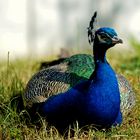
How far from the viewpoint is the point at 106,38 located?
16.5 ft

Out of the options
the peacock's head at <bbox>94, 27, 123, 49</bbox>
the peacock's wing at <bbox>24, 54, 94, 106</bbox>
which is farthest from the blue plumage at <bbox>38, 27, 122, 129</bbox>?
the peacock's wing at <bbox>24, 54, 94, 106</bbox>

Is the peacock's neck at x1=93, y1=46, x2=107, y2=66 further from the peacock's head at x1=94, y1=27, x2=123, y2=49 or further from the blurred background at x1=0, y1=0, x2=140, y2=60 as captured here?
the blurred background at x1=0, y1=0, x2=140, y2=60

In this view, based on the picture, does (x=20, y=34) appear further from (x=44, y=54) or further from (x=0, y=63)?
(x=0, y=63)

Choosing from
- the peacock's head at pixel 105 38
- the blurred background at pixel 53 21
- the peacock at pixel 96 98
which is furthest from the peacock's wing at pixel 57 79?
the blurred background at pixel 53 21

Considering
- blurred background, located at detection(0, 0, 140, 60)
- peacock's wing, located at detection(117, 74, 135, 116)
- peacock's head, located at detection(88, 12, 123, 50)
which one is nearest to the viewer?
peacock's head, located at detection(88, 12, 123, 50)

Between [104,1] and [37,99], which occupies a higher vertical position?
[104,1]

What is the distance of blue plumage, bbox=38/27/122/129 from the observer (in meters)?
5.08

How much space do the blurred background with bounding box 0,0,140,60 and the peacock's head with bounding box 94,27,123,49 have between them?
4.29m

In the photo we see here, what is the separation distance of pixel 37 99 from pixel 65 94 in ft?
0.98

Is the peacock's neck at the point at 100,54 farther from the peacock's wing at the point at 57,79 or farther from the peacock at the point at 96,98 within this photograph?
the peacock's wing at the point at 57,79

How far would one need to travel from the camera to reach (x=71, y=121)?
521 centimetres

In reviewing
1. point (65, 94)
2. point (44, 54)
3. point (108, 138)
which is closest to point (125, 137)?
point (108, 138)

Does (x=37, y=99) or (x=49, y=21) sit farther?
(x=49, y=21)

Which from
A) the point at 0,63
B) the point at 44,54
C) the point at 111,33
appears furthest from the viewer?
the point at 44,54
